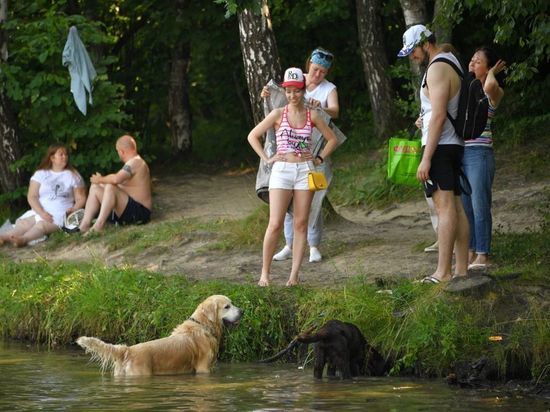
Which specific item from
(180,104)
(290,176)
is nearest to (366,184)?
(290,176)

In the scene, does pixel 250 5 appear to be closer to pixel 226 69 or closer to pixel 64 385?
pixel 64 385

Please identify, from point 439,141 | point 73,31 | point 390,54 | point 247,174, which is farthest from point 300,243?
point 390,54

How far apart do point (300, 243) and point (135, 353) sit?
7.86ft

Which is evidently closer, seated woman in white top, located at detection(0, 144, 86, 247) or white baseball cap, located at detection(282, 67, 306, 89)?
white baseball cap, located at detection(282, 67, 306, 89)

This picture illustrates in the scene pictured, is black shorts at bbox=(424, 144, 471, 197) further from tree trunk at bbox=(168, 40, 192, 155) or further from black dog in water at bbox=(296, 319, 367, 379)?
tree trunk at bbox=(168, 40, 192, 155)

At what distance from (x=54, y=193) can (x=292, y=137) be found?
661 cm


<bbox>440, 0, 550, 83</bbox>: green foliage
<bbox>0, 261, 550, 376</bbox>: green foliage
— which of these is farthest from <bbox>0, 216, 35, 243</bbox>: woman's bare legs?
<bbox>440, 0, 550, 83</bbox>: green foliage

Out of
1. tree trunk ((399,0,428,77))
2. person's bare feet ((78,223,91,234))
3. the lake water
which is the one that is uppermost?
tree trunk ((399,0,428,77))

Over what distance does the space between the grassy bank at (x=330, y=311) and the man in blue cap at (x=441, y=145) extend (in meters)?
0.54

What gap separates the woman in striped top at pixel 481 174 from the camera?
12.3 meters

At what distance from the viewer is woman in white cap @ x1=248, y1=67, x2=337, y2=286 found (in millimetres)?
12305

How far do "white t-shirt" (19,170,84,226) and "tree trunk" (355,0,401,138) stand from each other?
621cm

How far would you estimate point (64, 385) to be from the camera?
10250mm

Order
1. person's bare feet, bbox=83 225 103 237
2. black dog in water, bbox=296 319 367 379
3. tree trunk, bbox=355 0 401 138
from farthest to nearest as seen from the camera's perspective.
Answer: tree trunk, bbox=355 0 401 138 → person's bare feet, bbox=83 225 103 237 → black dog in water, bbox=296 319 367 379
